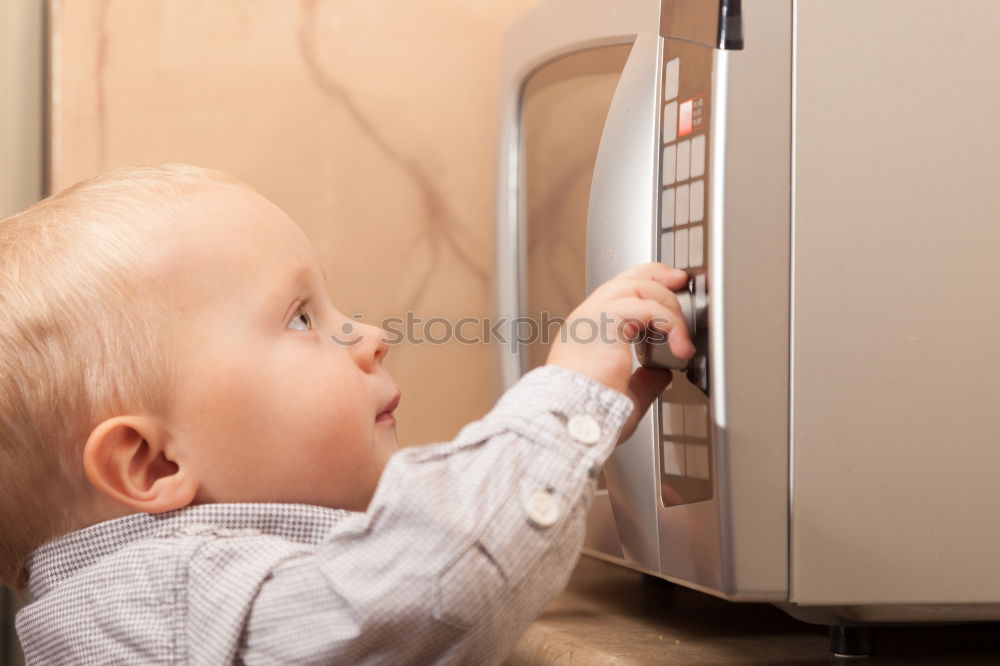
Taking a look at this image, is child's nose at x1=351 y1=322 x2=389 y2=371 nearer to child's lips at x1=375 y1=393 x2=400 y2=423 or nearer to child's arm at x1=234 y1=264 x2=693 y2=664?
child's lips at x1=375 y1=393 x2=400 y2=423

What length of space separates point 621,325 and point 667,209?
3.2 inches

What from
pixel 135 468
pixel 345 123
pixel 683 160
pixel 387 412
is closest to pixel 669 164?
pixel 683 160

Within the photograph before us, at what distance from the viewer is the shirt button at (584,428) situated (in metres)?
0.50

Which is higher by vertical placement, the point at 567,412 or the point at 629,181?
the point at 629,181

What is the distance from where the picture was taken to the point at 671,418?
0.57 metres

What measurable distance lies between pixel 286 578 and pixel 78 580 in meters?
0.13

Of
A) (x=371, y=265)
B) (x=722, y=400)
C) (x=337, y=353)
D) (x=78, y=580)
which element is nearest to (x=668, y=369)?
(x=722, y=400)

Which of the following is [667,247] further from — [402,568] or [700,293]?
[402,568]

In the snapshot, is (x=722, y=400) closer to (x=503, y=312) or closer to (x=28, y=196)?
(x=503, y=312)

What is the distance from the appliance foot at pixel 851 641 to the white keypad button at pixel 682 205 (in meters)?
0.25

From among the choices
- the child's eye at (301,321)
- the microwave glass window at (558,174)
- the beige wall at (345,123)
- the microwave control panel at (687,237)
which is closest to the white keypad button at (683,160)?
the microwave control panel at (687,237)

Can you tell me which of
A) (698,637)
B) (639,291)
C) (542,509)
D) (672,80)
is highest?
(672,80)

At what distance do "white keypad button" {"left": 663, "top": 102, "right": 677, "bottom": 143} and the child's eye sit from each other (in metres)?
0.23

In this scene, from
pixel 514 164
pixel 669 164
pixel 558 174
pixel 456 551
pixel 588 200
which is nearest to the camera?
pixel 456 551
